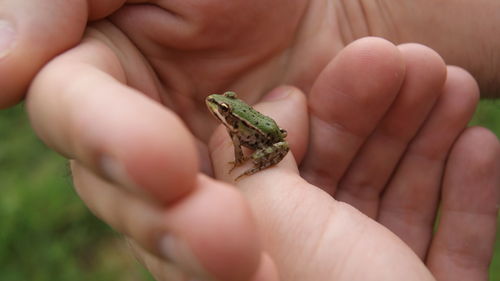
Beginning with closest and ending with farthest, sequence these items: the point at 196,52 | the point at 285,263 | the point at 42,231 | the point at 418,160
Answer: the point at 285,263 < the point at 196,52 < the point at 418,160 < the point at 42,231

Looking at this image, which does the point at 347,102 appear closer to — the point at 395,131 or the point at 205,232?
the point at 395,131

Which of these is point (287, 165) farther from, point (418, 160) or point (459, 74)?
point (459, 74)

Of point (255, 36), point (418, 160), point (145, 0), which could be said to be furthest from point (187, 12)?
point (418, 160)

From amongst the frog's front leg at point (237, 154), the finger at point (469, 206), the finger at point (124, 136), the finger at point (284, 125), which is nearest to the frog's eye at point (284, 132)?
the finger at point (284, 125)

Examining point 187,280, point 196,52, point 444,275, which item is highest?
point 196,52

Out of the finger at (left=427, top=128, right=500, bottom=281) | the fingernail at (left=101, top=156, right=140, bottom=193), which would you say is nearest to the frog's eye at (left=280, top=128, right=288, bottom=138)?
the finger at (left=427, top=128, right=500, bottom=281)

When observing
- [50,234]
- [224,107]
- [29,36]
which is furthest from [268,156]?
[50,234]

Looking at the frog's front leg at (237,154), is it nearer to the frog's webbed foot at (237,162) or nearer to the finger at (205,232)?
the frog's webbed foot at (237,162)
